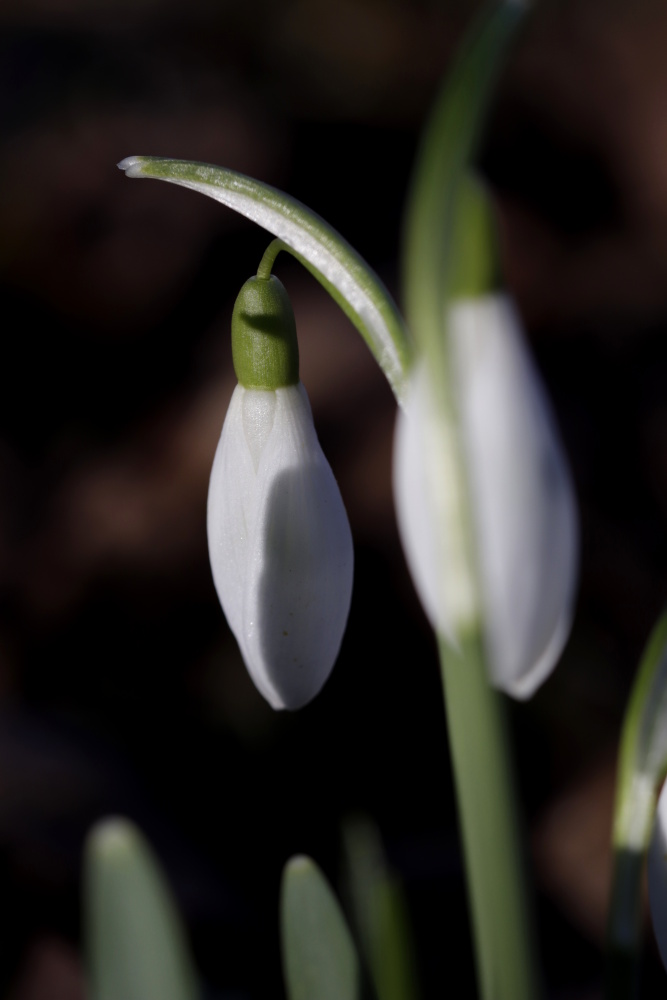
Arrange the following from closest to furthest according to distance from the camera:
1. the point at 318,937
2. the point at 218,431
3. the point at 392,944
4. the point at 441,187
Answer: the point at 441,187, the point at 318,937, the point at 392,944, the point at 218,431

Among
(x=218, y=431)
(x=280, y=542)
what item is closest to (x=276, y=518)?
(x=280, y=542)

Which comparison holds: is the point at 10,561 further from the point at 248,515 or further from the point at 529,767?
the point at 248,515

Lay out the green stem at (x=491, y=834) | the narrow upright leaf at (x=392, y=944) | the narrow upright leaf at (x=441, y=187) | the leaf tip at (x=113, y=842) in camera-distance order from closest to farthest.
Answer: the narrow upright leaf at (x=441, y=187) < the green stem at (x=491, y=834) < the leaf tip at (x=113, y=842) < the narrow upright leaf at (x=392, y=944)

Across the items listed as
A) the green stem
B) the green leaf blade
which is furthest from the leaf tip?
the green leaf blade

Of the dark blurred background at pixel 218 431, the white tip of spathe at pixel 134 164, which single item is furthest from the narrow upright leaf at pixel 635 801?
the dark blurred background at pixel 218 431

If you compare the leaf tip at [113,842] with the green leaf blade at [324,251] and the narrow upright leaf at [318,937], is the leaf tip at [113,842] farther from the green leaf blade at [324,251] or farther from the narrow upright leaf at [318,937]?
the green leaf blade at [324,251]

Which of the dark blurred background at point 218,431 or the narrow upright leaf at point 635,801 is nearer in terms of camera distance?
the narrow upright leaf at point 635,801

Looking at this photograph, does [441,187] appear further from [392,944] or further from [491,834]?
[392,944]

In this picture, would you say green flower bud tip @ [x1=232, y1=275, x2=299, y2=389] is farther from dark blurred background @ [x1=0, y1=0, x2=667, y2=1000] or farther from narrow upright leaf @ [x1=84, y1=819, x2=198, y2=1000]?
dark blurred background @ [x1=0, y1=0, x2=667, y2=1000]
